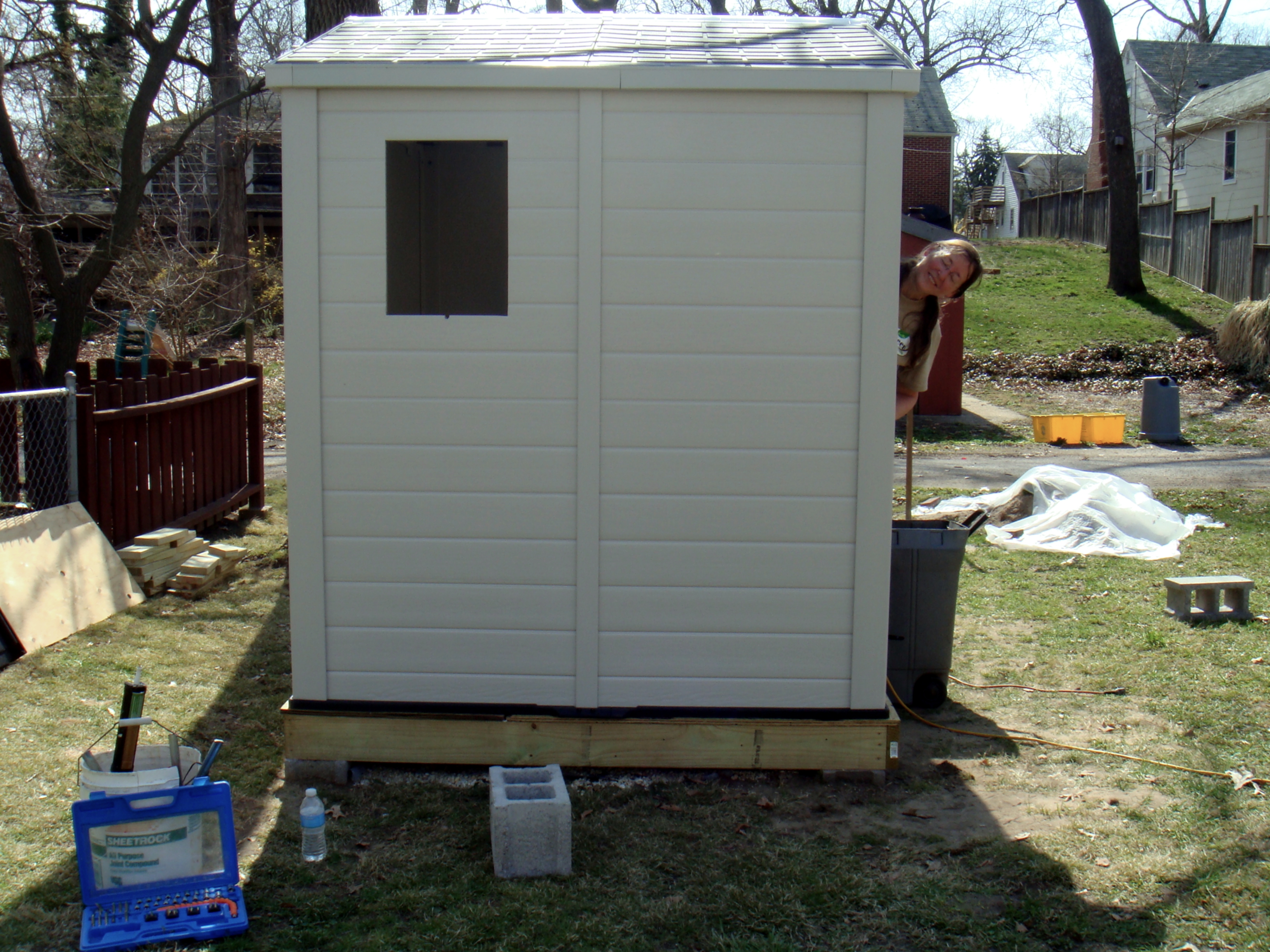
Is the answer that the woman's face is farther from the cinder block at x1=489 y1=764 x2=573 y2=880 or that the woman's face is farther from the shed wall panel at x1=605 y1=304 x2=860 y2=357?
the cinder block at x1=489 y1=764 x2=573 y2=880

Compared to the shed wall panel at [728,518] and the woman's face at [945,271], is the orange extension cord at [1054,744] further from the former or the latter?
the woman's face at [945,271]

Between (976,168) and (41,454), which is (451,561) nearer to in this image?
(41,454)

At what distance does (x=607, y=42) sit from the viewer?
3.94 metres

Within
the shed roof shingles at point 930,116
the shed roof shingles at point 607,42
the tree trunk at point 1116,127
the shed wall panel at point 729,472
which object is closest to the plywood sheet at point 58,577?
the shed roof shingles at point 607,42

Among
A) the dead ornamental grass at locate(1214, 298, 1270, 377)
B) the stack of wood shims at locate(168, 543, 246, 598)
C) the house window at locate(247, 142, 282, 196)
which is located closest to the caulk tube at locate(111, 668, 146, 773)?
the stack of wood shims at locate(168, 543, 246, 598)

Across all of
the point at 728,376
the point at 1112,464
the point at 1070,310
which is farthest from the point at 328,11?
the point at 1070,310

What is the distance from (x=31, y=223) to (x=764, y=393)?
718 cm

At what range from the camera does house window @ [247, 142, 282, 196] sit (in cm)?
2753

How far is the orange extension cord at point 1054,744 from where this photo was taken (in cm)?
399

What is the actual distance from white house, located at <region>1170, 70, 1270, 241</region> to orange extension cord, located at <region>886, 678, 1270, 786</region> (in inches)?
827

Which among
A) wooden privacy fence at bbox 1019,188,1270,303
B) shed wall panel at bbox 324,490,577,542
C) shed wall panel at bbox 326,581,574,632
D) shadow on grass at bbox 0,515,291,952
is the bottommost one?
shadow on grass at bbox 0,515,291,952

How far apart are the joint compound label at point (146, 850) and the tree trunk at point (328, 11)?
611 cm

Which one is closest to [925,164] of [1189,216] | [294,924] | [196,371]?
[1189,216]

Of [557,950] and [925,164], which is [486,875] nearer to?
[557,950]
